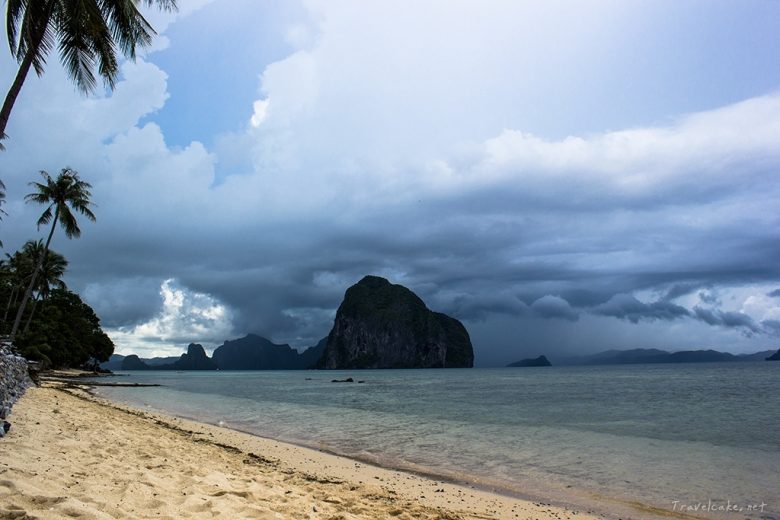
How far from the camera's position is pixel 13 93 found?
10508 millimetres

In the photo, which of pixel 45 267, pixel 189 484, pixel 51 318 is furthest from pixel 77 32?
pixel 51 318

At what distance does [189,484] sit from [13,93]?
9.48 metres

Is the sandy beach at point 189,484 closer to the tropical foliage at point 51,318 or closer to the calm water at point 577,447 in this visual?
the calm water at point 577,447

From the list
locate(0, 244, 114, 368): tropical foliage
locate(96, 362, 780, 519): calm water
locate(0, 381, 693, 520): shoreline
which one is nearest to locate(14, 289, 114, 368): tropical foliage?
locate(0, 244, 114, 368): tropical foliage

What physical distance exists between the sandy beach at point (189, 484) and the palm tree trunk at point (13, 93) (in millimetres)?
6404

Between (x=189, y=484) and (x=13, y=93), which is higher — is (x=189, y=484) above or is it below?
below

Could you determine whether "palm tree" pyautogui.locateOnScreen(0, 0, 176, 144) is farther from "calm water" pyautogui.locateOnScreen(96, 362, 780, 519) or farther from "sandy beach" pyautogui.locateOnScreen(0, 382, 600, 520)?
"calm water" pyautogui.locateOnScreen(96, 362, 780, 519)

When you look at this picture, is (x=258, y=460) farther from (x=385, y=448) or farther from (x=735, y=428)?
(x=735, y=428)

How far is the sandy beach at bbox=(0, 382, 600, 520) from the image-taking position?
6.04m

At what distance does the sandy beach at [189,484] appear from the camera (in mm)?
6040

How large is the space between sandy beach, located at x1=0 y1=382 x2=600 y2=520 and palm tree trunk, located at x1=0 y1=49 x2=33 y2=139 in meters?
6.40

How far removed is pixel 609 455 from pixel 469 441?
4924mm

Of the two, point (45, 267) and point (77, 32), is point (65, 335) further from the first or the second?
point (77, 32)

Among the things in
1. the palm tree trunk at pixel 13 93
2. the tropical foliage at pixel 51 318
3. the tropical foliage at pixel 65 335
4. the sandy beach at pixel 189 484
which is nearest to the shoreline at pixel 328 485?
the sandy beach at pixel 189 484
